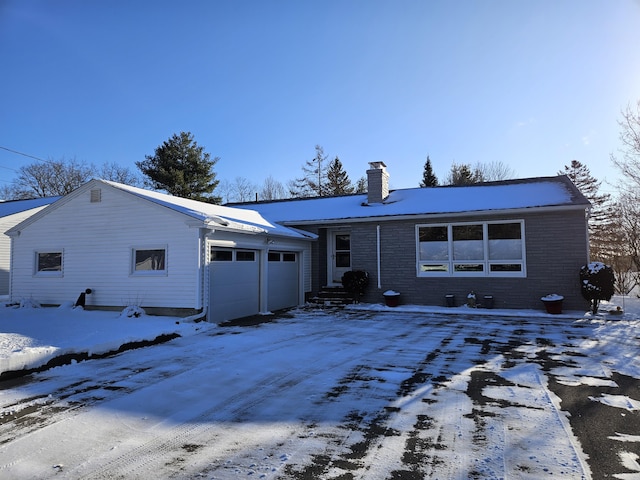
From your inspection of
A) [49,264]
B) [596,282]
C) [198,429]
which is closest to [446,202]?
[596,282]

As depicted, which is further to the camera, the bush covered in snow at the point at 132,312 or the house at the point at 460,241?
the house at the point at 460,241

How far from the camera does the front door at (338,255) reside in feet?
50.7

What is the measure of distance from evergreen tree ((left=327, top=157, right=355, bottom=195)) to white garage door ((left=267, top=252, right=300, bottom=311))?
21.5 metres

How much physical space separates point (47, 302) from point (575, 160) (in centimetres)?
3777

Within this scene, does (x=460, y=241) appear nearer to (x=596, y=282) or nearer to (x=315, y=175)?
(x=596, y=282)

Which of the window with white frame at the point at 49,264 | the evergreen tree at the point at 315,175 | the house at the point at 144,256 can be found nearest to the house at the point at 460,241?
the house at the point at 144,256

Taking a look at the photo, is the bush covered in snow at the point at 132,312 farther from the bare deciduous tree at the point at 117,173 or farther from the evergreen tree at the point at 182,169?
the bare deciduous tree at the point at 117,173

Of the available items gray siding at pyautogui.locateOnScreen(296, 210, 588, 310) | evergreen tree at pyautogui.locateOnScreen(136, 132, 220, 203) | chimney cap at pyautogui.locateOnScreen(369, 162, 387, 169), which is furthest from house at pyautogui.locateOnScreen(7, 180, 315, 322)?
evergreen tree at pyautogui.locateOnScreen(136, 132, 220, 203)

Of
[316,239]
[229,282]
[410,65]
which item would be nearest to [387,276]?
[316,239]

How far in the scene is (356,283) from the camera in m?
13.8

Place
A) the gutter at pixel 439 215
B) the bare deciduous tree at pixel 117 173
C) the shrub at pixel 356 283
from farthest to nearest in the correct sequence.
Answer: the bare deciduous tree at pixel 117 173 < the shrub at pixel 356 283 < the gutter at pixel 439 215

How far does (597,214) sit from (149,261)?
31390 millimetres

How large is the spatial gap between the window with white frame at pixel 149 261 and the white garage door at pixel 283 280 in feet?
11.6

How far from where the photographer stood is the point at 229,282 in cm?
1083
